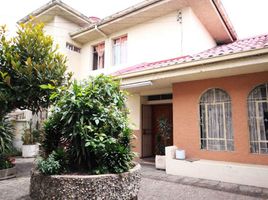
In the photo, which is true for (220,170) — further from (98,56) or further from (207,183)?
(98,56)

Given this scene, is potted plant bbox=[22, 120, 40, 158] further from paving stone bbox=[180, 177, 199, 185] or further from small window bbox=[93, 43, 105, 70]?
paving stone bbox=[180, 177, 199, 185]

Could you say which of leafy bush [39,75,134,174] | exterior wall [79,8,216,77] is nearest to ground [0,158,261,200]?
leafy bush [39,75,134,174]

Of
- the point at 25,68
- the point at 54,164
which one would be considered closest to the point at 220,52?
the point at 54,164

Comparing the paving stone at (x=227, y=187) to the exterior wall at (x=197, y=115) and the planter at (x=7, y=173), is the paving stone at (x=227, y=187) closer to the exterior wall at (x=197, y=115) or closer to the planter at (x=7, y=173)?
the exterior wall at (x=197, y=115)

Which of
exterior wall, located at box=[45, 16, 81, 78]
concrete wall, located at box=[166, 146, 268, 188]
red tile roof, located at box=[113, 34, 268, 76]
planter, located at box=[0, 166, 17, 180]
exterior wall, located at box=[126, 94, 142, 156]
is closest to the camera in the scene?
concrete wall, located at box=[166, 146, 268, 188]

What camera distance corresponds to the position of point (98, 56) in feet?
41.5

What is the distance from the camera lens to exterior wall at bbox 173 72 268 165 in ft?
19.6

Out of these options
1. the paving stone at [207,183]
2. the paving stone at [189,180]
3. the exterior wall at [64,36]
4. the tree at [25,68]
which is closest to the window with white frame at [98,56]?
the exterior wall at [64,36]

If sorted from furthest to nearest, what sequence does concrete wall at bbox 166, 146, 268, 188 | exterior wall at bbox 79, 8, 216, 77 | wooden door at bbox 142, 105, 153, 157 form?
wooden door at bbox 142, 105, 153, 157, exterior wall at bbox 79, 8, 216, 77, concrete wall at bbox 166, 146, 268, 188

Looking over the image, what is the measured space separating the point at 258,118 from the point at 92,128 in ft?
16.6

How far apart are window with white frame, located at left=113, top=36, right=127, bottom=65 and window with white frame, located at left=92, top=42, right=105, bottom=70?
1.01 meters

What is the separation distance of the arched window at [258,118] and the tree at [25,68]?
654 centimetres

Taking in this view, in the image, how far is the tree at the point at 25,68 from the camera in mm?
6730

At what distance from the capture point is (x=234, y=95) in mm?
6281
